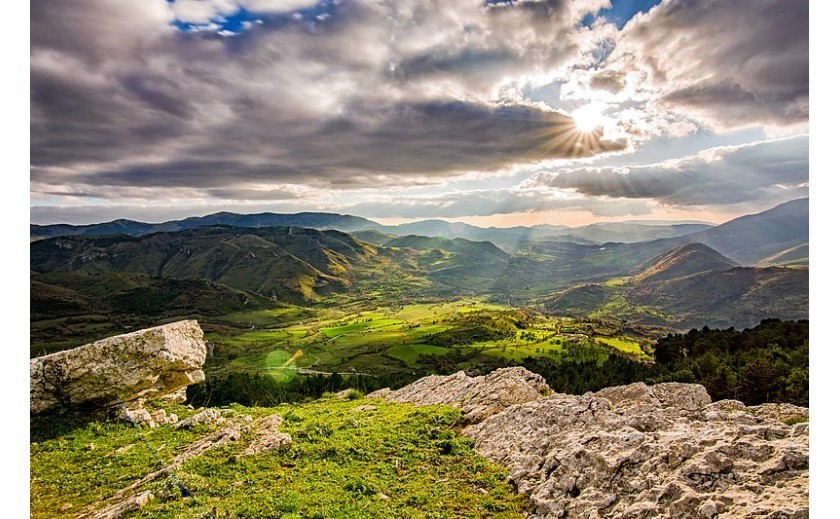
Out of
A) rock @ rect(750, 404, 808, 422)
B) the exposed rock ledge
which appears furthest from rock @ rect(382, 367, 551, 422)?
rock @ rect(750, 404, 808, 422)

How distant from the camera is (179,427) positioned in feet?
62.8

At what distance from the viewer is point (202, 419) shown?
19.9 m

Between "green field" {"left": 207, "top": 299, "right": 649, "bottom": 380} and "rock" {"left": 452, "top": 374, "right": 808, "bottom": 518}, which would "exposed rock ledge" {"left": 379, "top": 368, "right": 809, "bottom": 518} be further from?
"green field" {"left": 207, "top": 299, "right": 649, "bottom": 380}

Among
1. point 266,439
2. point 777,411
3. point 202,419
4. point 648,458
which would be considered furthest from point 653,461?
point 202,419

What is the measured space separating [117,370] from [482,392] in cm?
2070

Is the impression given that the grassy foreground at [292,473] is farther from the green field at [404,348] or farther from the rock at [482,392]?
the green field at [404,348]

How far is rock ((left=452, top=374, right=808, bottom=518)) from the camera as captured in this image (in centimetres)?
822

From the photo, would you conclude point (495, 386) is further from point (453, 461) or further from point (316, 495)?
point (316, 495)

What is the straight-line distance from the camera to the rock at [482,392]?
22.5 metres

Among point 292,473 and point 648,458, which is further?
point 292,473

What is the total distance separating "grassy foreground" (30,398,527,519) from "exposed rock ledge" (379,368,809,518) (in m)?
1.31

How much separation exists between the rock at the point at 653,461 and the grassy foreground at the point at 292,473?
1.41m

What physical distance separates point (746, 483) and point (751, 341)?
178 feet

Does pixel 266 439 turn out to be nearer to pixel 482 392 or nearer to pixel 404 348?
pixel 482 392
